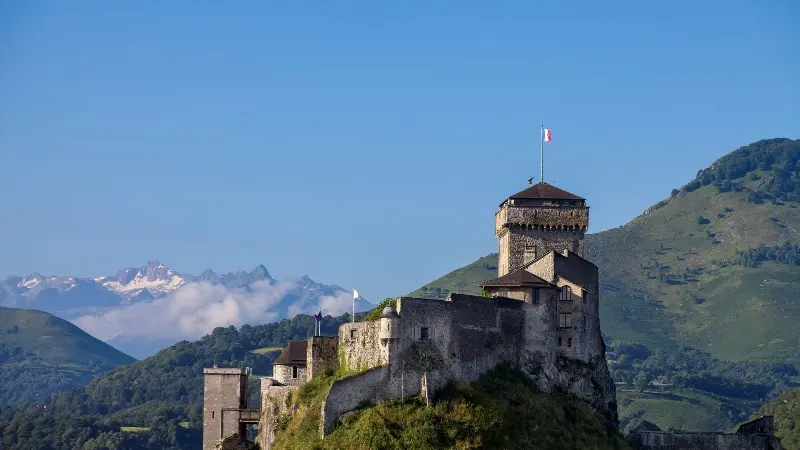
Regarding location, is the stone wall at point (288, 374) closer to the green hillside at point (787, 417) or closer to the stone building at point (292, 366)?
the stone building at point (292, 366)

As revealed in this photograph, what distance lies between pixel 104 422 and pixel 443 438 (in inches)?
5374

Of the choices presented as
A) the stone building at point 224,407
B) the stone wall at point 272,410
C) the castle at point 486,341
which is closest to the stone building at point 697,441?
the castle at point 486,341

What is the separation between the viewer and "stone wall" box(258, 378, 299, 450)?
7544cm

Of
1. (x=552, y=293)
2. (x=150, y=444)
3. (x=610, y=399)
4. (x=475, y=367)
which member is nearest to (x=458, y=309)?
(x=475, y=367)

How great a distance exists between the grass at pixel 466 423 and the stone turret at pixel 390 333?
2.38 metres

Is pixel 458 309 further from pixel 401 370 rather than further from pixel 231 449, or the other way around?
pixel 231 449

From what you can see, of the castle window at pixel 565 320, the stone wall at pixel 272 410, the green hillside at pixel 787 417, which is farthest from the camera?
the green hillside at pixel 787 417

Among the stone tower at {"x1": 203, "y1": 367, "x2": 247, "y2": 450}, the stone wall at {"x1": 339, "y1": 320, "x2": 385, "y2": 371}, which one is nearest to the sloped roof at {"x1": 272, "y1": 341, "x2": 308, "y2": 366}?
the stone tower at {"x1": 203, "y1": 367, "x2": 247, "y2": 450}

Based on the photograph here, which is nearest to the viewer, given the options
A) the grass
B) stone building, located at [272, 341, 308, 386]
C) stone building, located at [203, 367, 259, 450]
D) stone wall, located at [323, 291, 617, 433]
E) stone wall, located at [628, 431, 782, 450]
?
the grass

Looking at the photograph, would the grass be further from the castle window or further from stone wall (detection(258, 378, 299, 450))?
the castle window

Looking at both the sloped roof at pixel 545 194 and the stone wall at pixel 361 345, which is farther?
the sloped roof at pixel 545 194

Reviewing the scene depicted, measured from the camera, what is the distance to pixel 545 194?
8688 centimetres

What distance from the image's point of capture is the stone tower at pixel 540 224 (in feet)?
282

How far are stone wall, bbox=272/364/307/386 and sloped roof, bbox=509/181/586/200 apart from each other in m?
17.9
